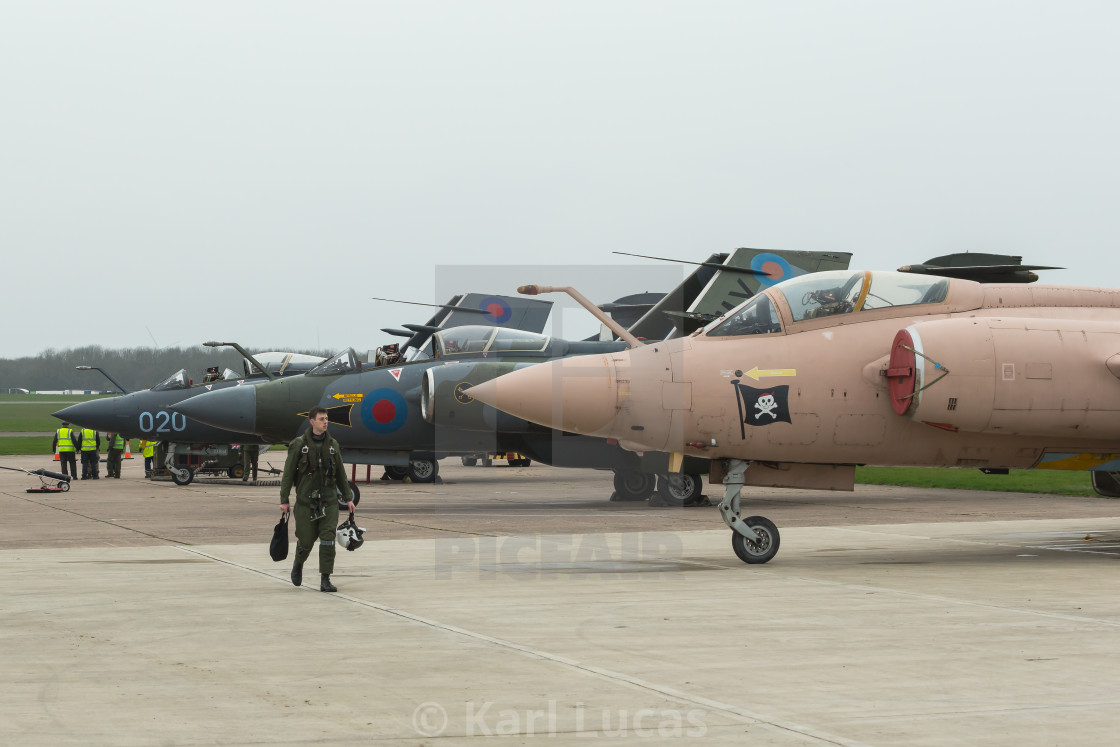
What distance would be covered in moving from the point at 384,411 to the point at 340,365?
136cm

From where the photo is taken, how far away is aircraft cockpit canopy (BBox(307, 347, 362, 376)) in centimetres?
1992

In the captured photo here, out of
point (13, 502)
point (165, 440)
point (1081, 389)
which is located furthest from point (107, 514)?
point (1081, 389)

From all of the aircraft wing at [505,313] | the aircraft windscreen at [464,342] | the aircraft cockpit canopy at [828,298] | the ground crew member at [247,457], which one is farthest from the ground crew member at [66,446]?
the aircraft cockpit canopy at [828,298]

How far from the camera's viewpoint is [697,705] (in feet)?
18.5

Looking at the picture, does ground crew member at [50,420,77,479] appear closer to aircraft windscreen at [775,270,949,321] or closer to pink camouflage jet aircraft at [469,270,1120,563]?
pink camouflage jet aircraft at [469,270,1120,563]

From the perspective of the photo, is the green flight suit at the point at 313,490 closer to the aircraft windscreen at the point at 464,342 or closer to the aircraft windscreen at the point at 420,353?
the aircraft windscreen at the point at 464,342

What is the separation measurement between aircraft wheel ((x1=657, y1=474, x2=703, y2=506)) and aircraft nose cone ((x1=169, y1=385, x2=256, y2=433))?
732cm

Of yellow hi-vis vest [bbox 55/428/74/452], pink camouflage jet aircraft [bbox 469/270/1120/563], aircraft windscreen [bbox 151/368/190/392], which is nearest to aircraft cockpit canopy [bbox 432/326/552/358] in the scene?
pink camouflage jet aircraft [bbox 469/270/1120/563]

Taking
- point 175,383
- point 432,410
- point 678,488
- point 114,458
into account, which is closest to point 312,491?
point 432,410

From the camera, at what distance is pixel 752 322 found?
11.2 metres

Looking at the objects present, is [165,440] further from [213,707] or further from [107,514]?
[213,707]

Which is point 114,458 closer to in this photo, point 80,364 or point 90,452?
point 90,452

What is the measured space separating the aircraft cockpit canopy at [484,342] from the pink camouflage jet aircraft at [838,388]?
839 centimetres

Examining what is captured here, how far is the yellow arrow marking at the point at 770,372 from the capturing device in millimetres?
10906
